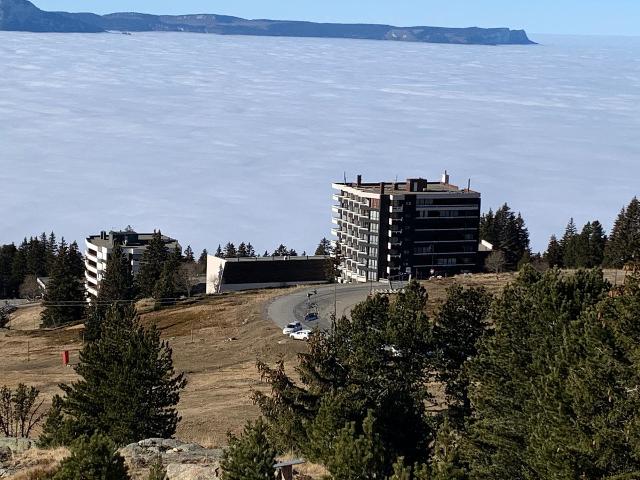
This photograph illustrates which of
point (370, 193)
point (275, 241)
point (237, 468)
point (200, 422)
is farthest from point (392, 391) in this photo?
point (275, 241)

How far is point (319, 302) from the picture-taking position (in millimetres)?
66375

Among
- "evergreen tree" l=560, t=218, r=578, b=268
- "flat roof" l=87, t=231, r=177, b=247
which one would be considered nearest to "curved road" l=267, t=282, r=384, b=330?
"evergreen tree" l=560, t=218, r=578, b=268

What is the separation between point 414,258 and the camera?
94.0 metres

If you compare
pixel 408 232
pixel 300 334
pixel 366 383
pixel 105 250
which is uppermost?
pixel 366 383

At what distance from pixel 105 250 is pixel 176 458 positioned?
275 feet

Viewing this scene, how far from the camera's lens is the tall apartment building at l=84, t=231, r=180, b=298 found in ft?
345

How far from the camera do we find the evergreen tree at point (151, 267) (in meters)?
87.4

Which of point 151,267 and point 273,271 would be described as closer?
point 151,267

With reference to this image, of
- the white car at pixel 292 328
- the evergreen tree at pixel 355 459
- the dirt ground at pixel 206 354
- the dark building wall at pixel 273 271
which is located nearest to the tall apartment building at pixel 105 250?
the dark building wall at pixel 273 271

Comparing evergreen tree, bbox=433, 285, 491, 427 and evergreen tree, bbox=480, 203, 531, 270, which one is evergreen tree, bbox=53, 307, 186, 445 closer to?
evergreen tree, bbox=433, 285, 491, 427

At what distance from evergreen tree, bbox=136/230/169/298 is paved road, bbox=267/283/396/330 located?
17117mm

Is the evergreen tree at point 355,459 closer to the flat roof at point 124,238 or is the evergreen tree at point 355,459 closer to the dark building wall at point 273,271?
the dark building wall at point 273,271

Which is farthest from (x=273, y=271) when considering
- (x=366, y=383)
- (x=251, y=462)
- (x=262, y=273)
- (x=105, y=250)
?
(x=251, y=462)

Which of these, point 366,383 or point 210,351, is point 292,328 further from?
point 366,383
